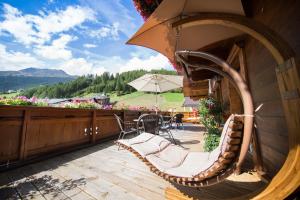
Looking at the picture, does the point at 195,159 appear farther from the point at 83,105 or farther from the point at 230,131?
the point at 83,105

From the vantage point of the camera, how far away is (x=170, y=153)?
234cm

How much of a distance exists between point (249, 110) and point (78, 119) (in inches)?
172

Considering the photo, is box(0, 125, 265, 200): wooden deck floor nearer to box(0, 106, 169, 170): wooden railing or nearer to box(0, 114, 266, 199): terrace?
box(0, 114, 266, 199): terrace

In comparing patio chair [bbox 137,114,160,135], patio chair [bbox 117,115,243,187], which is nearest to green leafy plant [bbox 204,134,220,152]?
patio chair [bbox 117,115,243,187]

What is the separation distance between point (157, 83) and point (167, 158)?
5407 mm

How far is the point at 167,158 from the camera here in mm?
2156

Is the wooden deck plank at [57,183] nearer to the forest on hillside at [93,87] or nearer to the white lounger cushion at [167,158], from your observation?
the white lounger cushion at [167,158]

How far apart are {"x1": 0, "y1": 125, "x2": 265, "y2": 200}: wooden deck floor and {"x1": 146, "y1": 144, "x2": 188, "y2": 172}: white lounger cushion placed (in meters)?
0.33

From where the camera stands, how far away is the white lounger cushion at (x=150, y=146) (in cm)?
214

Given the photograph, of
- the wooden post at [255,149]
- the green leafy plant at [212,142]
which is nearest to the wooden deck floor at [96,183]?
the wooden post at [255,149]

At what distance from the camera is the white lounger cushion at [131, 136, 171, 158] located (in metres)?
2.14

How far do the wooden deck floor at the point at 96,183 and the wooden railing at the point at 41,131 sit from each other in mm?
285

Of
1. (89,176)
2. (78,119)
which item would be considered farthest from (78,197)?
(78,119)

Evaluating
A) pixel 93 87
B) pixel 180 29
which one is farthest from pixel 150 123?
pixel 93 87
